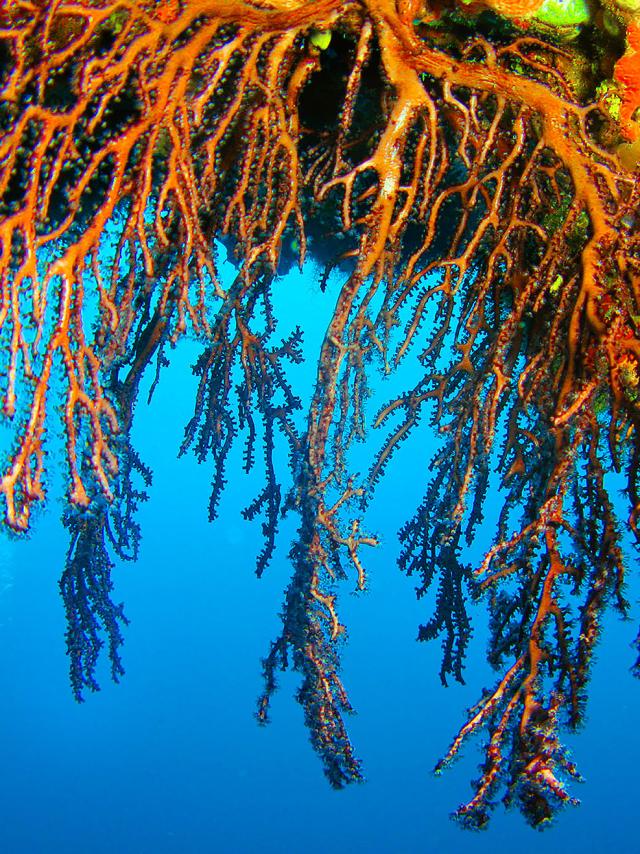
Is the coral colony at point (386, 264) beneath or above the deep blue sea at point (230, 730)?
beneath

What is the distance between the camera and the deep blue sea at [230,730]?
33.2 m

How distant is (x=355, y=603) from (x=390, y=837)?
2094 centimetres

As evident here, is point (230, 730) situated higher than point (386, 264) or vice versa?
point (230, 730)

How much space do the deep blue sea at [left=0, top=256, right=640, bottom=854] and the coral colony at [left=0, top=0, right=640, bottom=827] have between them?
21.9 meters

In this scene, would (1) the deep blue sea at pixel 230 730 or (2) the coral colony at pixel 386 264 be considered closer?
(2) the coral colony at pixel 386 264

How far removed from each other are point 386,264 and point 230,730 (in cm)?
4374

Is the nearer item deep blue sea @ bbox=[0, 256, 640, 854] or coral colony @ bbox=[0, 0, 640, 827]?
coral colony @ bbox=[0, 0, 640, 827]

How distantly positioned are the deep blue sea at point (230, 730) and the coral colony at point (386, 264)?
71.9ft

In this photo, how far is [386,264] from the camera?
263 centimetres

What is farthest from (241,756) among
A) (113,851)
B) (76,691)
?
(76,691)

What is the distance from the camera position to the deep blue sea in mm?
33156

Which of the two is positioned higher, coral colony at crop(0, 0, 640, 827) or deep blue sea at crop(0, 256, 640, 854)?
deep blue sea at crop(0, 256, 640, 854)

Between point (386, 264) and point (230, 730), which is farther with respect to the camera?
point (230, 730)

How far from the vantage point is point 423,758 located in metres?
39.0
